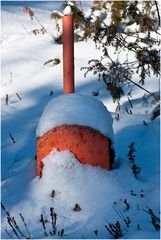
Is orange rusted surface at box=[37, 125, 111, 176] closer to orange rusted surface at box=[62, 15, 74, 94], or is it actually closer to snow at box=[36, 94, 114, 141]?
snow at box=[36, 94, 114, 141]

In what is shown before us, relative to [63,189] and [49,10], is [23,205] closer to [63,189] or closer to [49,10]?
[63,189]

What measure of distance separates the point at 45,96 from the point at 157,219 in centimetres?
371

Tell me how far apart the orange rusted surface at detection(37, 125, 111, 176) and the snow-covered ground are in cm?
5

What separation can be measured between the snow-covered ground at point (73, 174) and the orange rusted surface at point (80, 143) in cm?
5

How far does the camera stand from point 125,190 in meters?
3.33

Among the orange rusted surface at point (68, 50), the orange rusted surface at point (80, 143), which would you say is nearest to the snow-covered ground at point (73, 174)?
the orange rusted surface at point (80, 143)

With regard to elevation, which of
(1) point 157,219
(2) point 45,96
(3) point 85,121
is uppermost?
(3) point 85,121

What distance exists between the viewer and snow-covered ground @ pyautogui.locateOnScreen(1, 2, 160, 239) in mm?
3012

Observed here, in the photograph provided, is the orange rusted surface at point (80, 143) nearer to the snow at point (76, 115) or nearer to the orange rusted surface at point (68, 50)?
the snow at point (76, 115)

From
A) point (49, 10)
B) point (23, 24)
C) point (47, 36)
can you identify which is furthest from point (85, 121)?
point (49, 10)

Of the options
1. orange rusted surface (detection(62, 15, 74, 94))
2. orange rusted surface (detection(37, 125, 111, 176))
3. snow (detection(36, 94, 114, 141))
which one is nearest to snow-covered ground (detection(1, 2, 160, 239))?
orange rusted surface (detection(37, 125, 111, 176))

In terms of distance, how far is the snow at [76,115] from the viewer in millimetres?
3441

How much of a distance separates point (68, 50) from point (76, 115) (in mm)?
671

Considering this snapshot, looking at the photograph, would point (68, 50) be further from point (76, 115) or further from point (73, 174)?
point (73, 174)
